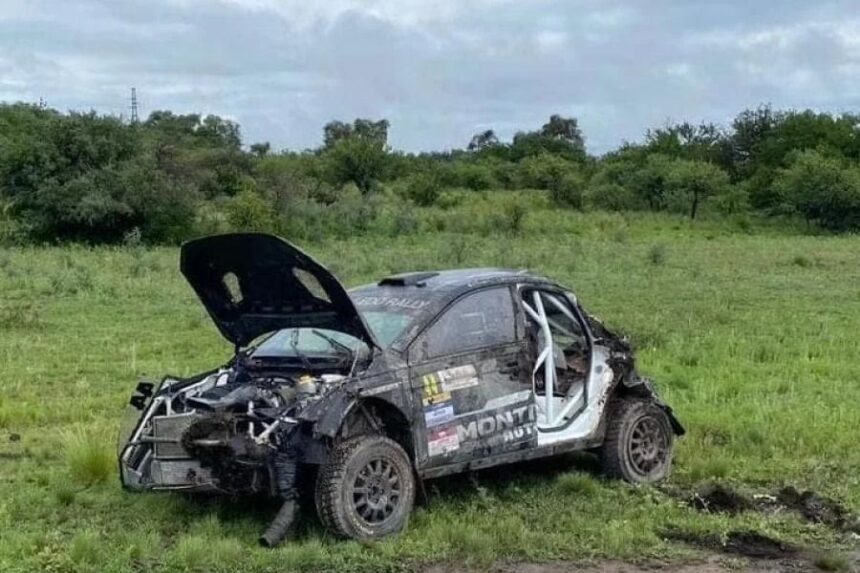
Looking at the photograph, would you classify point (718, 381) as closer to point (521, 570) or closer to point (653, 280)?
point (521, 570)

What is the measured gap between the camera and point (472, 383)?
25.0 ft

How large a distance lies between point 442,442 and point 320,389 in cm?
91

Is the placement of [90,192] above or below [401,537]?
above

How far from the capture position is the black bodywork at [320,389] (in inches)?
271

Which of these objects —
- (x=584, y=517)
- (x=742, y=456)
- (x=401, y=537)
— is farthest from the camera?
(x=742, y=456)

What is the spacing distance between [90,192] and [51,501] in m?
30.9

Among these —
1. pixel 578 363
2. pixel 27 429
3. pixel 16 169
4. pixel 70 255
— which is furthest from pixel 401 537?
pixel 16 169

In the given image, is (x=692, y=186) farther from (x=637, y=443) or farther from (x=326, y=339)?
(x=326, y=339)

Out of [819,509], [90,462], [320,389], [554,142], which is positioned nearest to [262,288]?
[320,389]

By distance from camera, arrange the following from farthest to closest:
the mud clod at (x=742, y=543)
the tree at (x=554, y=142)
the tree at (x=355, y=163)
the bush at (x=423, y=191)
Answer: the tree at (x=554, y=142)
the tree at (x=355, y=163)
the bush at (x=423, y=191)
the mud clod at (x=742, y=543)

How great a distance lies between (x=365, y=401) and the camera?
7.08 m

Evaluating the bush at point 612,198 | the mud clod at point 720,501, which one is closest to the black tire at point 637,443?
the mud clod at point 720,501

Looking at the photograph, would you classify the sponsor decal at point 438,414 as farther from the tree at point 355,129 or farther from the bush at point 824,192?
the tree at point 355,129

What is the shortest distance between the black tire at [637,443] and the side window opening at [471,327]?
114 centimetres
